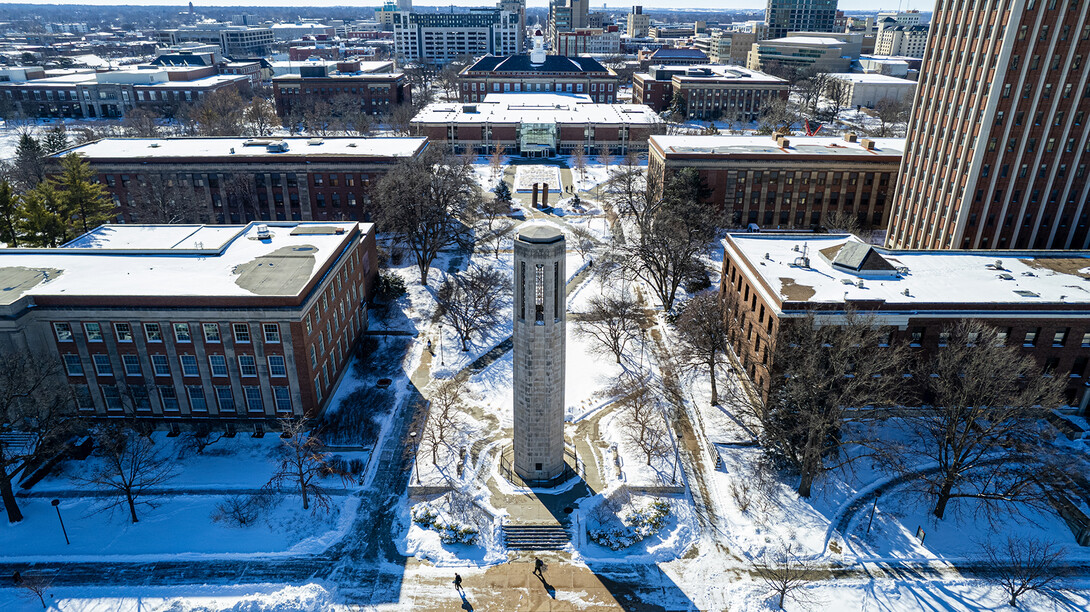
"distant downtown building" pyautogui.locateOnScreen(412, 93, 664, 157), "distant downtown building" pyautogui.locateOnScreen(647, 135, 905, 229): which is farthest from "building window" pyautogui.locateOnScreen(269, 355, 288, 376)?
"distant downtown building" pyautogui.locateOnScreen(412, 93, 664, 157)

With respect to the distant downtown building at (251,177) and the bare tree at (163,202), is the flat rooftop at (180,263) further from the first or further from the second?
the distant downtown building at (251,177)

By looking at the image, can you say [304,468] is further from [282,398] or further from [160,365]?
[160,365]

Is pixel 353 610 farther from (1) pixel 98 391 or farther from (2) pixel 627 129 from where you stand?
(2) pixel 627 129

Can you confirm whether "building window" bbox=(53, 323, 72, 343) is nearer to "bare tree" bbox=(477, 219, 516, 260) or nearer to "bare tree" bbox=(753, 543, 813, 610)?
"bare tree" bbox=(477, 219, 516, 260)

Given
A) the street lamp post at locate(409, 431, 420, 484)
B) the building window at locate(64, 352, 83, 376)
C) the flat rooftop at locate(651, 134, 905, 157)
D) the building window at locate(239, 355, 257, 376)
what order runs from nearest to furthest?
the street lamp post at locate(409, 431, 420, 484)
the building window at locate(239, 355, 257, 376)
the building window at locate(64, 352, 83, 376)
the flat rooftop at locate(651, 134, 905, 157)

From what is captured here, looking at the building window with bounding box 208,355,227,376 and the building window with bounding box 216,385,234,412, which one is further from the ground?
the building window with bounding box 208,355,227,376

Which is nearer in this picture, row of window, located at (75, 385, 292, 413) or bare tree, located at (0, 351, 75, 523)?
bare tree, located at (0, 351, 75, 523)

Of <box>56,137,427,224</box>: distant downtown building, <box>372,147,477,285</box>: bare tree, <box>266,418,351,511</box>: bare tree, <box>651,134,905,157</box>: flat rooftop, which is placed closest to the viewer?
<box>266,418,351,511</box>: bare tree

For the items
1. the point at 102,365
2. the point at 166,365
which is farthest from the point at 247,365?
the point at 102,365

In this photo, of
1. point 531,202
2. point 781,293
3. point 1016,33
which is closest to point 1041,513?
point 781,293
